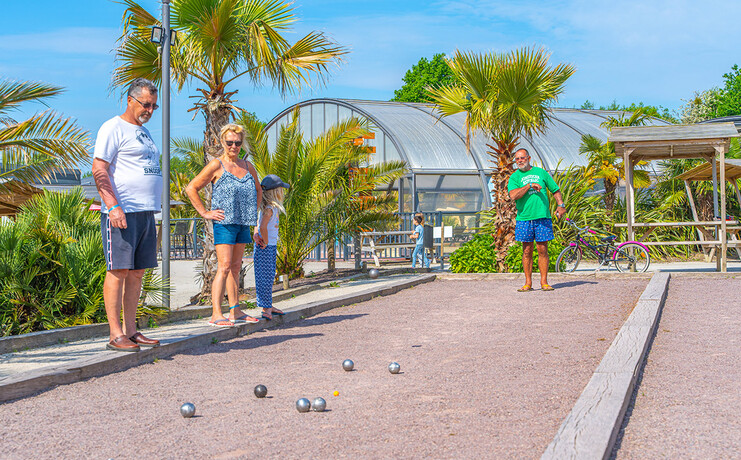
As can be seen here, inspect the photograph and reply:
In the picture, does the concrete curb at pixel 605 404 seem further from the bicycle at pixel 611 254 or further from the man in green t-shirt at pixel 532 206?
the bicycle at pixel 611 254

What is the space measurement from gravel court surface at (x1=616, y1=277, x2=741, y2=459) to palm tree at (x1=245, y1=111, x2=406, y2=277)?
21.6 ft

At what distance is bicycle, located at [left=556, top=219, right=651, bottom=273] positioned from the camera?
42.6 ft

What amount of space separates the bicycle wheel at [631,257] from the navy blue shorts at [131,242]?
9565 mm

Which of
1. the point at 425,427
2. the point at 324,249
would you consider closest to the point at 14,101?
the point at 425,427

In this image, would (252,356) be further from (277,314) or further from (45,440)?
(45,440)

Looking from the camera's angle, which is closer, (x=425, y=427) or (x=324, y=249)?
(x=425, y=427)

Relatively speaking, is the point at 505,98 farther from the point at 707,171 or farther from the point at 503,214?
the point at 707,171

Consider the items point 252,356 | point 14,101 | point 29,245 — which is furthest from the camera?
point 14,101

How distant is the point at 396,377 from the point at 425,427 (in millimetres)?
1248

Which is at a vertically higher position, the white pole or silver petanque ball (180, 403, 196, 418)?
the white pole

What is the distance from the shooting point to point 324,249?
22.3 metres

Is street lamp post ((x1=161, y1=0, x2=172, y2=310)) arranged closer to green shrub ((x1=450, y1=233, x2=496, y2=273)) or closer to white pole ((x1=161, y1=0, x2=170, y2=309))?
white pole ((x1=161, y1=0, x2=170, y2=309))

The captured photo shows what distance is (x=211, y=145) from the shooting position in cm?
1020

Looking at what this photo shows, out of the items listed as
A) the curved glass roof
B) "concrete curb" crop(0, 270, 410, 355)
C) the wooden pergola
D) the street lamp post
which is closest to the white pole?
the street lamp post
